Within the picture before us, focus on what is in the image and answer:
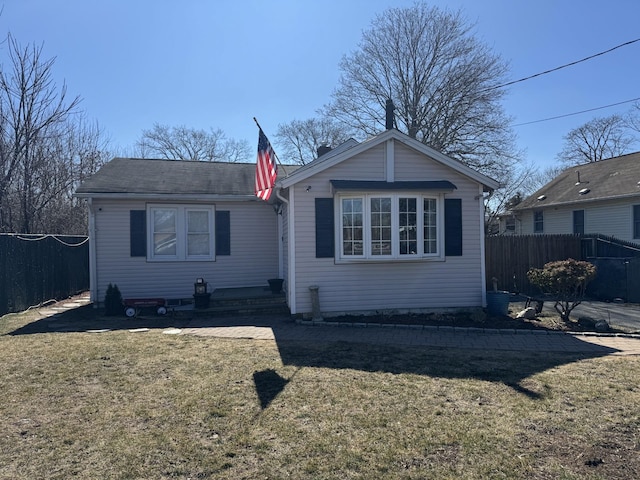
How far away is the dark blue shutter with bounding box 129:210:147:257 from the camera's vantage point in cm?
1120

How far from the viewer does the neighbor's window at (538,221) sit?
21.9 metres

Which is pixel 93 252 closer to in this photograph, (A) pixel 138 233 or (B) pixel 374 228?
(A) pixel 138 233

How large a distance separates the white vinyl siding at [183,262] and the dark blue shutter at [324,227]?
343 centimetres

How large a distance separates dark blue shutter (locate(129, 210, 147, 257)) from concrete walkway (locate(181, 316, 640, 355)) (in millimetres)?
3254

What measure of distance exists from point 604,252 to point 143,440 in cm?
1477

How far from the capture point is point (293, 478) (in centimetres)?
303

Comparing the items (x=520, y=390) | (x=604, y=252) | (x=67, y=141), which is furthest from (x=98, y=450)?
(x=67, y=141)

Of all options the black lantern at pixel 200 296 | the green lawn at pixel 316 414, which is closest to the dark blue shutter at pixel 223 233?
the black lantern at pixel 200 296

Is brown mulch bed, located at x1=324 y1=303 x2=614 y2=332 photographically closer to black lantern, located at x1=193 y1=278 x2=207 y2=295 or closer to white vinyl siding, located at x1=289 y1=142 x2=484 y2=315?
white vinyl siding, located at x1=289 y1=142 x2=484 y2=315

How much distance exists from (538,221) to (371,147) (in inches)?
650

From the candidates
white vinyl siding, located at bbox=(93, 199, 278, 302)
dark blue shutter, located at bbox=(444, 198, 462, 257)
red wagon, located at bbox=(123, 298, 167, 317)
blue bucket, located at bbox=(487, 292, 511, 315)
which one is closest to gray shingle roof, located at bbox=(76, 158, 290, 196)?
white vinyl siding, located at bbox=(93, 199, 278, 302)

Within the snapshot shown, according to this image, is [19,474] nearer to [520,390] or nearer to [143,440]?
[143,440]

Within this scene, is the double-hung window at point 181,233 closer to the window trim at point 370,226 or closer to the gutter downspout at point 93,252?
the gutter downspout at point 93,252

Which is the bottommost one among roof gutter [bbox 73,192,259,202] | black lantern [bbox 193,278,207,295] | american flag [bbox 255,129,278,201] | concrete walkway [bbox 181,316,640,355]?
concrete walkway [bbox 181,316,640,355]
